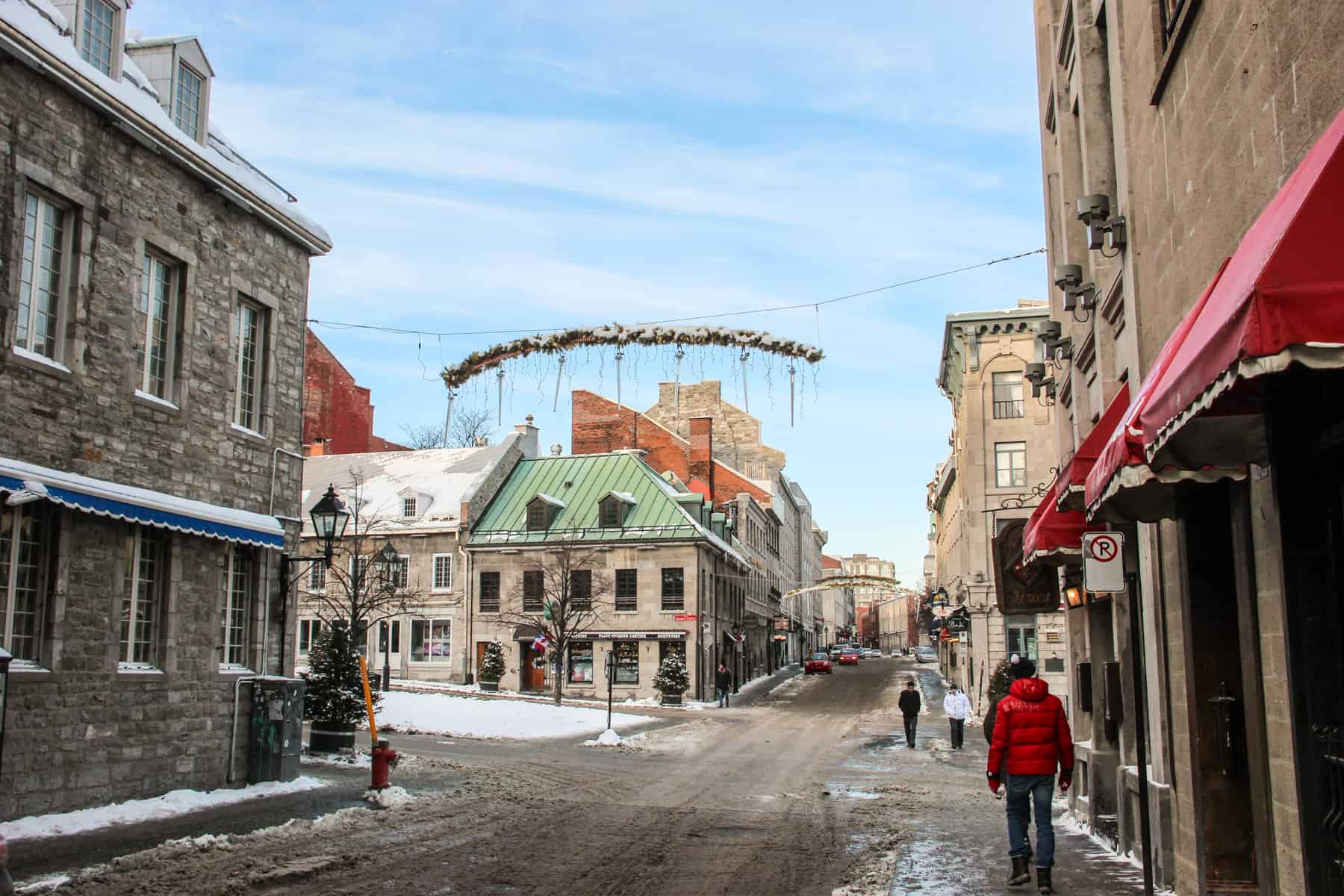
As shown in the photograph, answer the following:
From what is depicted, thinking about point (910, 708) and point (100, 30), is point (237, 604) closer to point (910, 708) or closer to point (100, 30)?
point (100, 30)

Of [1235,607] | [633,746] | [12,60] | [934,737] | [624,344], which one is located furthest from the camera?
[934,737]

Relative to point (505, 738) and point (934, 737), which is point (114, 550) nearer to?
point (505, 738)

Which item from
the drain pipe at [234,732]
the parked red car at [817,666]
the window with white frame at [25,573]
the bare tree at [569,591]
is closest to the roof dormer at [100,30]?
the window with white frame at [25,573]

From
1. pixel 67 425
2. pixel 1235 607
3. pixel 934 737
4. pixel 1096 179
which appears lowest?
pixel 934 737

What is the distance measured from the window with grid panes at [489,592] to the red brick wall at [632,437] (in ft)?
45.3

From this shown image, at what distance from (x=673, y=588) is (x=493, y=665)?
7.65m

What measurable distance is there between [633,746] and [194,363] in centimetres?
1384

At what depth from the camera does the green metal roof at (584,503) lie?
46.8m

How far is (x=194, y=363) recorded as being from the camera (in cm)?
1458

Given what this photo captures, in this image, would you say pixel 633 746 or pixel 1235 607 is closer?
pixel 1235 607

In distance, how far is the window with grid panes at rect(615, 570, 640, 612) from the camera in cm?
4603

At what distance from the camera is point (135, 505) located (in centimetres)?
1246

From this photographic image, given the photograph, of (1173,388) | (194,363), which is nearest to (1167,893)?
(1173,388)

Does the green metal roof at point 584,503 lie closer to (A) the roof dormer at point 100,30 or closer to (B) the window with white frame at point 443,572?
(B) the window with white frame at point 443,572
